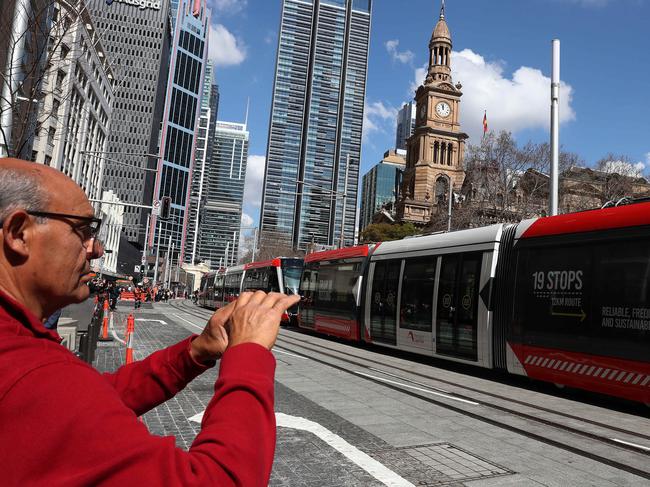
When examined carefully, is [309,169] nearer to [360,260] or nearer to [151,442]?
[360,260]

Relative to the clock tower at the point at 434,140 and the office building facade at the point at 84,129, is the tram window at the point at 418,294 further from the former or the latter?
the clock tower at the point at 434,140

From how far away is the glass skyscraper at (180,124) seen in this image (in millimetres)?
165000

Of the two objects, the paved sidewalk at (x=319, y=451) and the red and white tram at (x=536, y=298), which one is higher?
the red and white tram at (x=536, y=298)

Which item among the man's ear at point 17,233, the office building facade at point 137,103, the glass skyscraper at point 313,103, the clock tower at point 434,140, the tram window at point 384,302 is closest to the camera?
the man's ear at point 17,233

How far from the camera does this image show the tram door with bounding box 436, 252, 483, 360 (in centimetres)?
1168

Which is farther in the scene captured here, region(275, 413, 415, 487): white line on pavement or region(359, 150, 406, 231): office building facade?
region(359, 150, 406, 231): office building facade

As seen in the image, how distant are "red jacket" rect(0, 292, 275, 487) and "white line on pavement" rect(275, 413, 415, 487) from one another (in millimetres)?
3668

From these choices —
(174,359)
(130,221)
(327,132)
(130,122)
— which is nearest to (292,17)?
(327,132)

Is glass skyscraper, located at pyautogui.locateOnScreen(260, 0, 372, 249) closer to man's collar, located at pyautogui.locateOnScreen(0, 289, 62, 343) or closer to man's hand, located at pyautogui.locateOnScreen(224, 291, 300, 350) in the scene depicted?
man's hand, located at pyautogui.locateOnScreen(224, 291, 300, 350)

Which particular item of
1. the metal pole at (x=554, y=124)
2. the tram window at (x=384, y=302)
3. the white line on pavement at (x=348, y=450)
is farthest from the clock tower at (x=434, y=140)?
the white line on pavement at (x=348, y=450)

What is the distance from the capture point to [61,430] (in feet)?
3.27

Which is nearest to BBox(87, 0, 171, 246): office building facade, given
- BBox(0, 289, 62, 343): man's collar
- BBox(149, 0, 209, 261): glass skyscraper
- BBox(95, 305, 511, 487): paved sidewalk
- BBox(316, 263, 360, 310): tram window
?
BBox(149, 0, 209, 261): glass skyscraper

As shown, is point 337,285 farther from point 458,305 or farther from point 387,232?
point 387,232

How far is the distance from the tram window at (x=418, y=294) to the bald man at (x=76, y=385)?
12.0m
